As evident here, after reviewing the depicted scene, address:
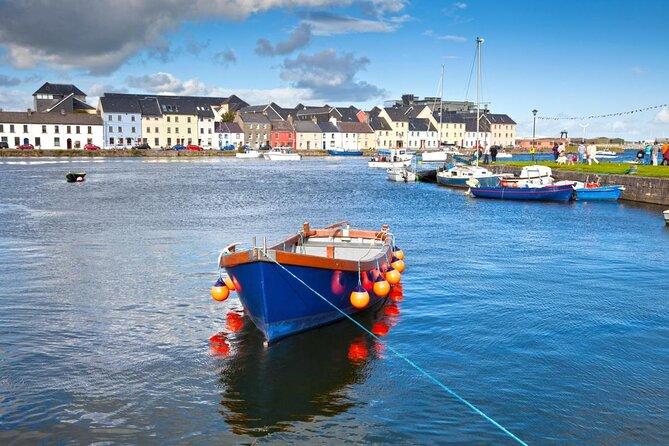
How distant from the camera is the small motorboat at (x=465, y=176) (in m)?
56.8

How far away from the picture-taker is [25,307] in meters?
16.4

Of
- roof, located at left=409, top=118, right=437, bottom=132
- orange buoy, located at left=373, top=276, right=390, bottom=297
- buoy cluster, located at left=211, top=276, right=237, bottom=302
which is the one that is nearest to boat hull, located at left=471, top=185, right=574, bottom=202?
orange buoy, located at left=373, top=276, right=390, bottom=297

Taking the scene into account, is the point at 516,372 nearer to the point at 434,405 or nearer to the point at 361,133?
the point at 434,405

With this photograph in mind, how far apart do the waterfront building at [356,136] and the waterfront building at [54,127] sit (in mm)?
63313

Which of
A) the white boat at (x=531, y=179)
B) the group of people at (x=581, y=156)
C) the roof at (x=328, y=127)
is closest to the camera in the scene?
the white boat at (x=531, y=179)

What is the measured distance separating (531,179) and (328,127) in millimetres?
127252

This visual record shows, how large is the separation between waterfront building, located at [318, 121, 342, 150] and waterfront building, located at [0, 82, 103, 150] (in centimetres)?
5761

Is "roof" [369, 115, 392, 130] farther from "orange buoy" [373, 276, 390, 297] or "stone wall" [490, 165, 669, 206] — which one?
"orange buoy" [373, 276, 390, 297]

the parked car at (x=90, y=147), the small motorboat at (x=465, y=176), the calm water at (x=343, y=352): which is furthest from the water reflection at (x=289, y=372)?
the parked car at (x=90, y=147)

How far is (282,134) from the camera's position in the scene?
551ft

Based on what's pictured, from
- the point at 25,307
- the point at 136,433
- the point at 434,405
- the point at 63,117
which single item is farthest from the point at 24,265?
the point at 63,117

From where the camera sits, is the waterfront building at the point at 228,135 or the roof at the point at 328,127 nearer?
the waterfront building at the point at 228,135

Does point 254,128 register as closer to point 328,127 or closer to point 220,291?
point 328,127

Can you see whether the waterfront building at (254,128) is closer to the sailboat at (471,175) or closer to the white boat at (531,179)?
the sailboat at (471,175)
